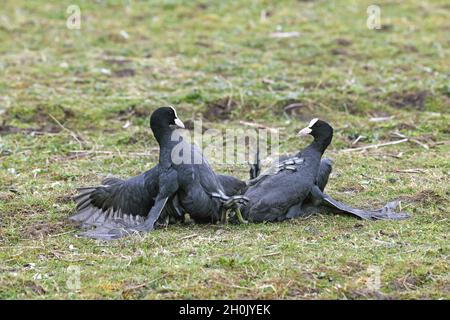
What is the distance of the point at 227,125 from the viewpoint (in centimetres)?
1033

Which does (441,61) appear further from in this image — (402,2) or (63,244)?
(63,244)

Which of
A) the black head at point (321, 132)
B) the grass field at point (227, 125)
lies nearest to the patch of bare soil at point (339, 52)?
the grass field at point (227, 125)

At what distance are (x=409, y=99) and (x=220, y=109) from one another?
2.38m

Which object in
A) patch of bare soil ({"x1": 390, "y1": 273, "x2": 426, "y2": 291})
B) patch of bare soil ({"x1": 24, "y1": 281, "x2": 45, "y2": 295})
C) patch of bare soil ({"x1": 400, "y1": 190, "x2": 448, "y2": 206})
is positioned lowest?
patch of bare soil ({"x1": 390, "y1": 273, "x2": 426, "y2": 291})

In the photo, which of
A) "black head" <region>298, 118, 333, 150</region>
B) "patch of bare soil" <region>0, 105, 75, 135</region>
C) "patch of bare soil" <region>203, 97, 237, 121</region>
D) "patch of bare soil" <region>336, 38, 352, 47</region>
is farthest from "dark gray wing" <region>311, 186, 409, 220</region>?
"patch of bare soil" <region>336, 38, 352, 47</region>

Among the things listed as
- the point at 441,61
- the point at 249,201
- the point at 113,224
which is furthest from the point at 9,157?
the point at 441,61

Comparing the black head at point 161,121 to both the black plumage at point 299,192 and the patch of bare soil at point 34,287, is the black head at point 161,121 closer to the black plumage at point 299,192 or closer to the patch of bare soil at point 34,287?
the black plumage at point 299,192

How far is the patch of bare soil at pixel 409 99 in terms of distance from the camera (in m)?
10.8

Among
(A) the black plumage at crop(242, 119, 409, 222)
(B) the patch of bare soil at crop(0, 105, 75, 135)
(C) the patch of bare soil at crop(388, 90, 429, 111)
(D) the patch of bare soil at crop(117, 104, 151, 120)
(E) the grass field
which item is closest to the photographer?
(E) the grass field

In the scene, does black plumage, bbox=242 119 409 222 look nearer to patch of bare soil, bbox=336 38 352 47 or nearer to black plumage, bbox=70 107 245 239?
black plumage, bbox=70 107 245 239

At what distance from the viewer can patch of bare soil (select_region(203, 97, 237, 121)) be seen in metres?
10.6

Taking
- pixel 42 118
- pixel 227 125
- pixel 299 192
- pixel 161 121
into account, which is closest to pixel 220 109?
pixel 227 125

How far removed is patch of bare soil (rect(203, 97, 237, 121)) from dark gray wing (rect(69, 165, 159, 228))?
10.5ft

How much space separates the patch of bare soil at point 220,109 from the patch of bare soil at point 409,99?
78.8 inches
